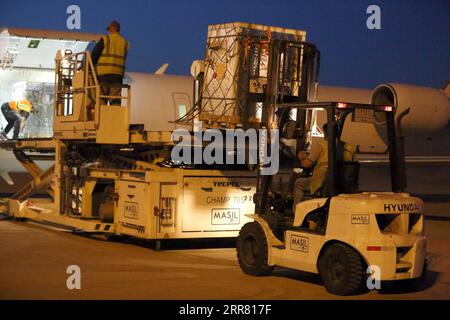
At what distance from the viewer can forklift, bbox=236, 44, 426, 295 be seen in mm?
8117

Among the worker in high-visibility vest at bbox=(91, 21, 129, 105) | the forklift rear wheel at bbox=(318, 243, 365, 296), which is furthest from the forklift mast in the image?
the worker in high-visibility vest at bbox=(91, 21, 129, 105)

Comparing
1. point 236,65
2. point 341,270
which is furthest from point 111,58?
point 341,270

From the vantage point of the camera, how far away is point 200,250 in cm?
1191

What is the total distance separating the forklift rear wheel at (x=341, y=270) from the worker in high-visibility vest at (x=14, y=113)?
34.1 feet

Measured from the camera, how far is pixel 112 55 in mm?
12516

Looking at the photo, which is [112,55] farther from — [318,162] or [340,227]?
[340,227]

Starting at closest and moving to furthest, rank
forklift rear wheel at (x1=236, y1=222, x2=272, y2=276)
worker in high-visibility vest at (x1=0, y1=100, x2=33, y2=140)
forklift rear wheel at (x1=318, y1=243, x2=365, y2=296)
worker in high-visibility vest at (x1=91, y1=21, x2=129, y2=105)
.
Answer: forklift rear wheel at (x1=318, y1=243, x2=365, y2=296), forklift rear wheel at (x1=236, y1=222, x2=272, y2=276), worker in high-visibility vest at (x1=91, y1=21, x2=129, y2=105), worker in high-visibility vest at (x1=0, y1=100, x2=33, y2=140)

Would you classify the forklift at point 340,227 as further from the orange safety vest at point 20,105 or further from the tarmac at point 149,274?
the orange safety vest at point 20,105

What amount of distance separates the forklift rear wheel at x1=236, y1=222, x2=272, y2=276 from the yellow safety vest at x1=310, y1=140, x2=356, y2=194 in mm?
934

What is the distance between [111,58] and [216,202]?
295 cm

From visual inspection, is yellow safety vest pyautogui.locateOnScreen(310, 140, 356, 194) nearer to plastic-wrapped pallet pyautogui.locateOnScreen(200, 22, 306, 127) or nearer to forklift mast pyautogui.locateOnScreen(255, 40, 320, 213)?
forklift mast pyautogui.locateOnScreen(255, 40, 320, 213)

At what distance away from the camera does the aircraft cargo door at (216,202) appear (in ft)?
38.2
